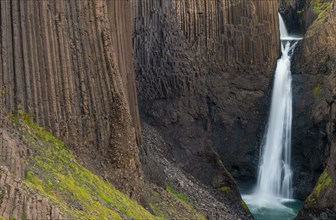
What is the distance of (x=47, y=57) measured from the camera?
60.1ft

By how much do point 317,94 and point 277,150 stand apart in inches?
231

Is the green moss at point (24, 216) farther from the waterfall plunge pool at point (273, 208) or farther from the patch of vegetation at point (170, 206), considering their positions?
the waterfall plunge pool at point (273, 208)

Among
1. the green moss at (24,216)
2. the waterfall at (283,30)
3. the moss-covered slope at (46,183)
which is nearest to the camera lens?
the green moss at (24,216)

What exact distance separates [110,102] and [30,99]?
4135 mm

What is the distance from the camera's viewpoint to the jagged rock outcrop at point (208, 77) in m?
35.7

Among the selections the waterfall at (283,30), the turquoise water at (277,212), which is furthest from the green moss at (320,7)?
the turquoise water at (277,212)

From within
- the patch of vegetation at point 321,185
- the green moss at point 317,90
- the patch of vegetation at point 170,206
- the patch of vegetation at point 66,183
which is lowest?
the patch of vegetation at point 321,185

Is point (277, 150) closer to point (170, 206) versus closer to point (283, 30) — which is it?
point (283, 30)

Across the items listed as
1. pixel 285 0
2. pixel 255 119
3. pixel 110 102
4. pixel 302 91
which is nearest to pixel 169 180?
pixel 110 102

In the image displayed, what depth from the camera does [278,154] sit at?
40.2 meters

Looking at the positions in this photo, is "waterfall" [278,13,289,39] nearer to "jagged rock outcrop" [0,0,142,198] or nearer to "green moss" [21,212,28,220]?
"jagged rock outcrop" [0,0,142,198]

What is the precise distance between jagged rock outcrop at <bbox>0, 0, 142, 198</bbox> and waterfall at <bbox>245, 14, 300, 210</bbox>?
1967cm

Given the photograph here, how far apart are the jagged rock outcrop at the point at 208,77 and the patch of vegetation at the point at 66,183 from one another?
54.3 feet

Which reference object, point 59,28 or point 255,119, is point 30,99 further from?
point 255,119
